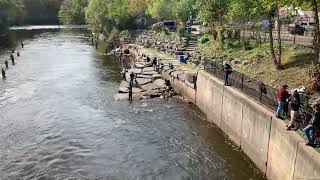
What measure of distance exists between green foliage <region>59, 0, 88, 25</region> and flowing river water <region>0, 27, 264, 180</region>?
99.1 meters

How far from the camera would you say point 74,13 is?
140 m

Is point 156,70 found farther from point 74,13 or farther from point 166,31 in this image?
point 74,13

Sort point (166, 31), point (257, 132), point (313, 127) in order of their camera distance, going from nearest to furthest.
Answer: point (313, 127)
point (257, 132)
point (166, 31)

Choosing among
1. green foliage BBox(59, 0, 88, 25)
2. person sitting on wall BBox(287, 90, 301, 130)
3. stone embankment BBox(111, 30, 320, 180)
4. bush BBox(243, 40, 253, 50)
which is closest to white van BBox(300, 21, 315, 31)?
bush BBox(243, 40, 253, 50)

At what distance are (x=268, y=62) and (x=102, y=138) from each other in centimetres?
1536

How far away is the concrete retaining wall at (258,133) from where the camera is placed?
16.5 meters

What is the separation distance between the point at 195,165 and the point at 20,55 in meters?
54.9

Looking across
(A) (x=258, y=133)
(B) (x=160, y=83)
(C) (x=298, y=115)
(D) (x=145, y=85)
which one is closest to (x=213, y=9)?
(B) (x=160, y=83)

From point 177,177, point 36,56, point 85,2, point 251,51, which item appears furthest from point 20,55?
point 85,2

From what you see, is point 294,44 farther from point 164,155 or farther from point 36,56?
point 36,56

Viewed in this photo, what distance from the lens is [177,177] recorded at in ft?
69.6

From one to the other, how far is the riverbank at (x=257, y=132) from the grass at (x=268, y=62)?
4.00m

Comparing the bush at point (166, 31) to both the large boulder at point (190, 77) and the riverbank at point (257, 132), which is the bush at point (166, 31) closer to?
the large boulder at point (190, 77)

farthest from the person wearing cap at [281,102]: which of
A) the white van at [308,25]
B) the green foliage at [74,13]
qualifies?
the green foliage at [74,13]
